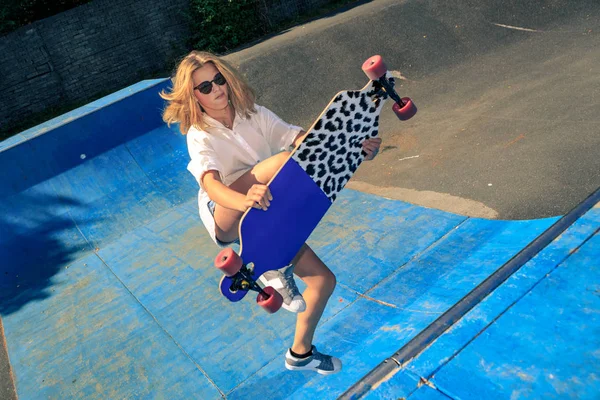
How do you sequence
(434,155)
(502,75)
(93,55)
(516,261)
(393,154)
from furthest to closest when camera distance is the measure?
(93,55)
(502,75)
(393,154)
(434,155)
(516,261)

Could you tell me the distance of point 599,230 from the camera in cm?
334

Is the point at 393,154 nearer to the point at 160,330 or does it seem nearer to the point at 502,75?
the point at 502,75

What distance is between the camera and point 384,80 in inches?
111

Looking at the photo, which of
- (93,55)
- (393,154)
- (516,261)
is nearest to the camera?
(516,261)

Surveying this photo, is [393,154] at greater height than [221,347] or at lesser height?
lesser

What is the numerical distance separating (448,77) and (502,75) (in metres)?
0.87

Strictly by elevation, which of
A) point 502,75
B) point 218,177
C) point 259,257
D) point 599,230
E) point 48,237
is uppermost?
point 218,177

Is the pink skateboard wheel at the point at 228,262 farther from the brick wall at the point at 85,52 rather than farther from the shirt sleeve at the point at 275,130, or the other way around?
the brick wall at the point at 85,52

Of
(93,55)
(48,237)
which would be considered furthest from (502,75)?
(93,55)

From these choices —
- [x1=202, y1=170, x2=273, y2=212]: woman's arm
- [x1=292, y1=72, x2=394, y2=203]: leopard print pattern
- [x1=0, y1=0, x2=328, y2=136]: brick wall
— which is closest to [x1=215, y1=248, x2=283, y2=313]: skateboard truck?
[x1=202, y1=170, x2=273, y2=212]: woman's arm

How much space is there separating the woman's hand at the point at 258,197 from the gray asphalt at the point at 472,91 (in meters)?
2.97

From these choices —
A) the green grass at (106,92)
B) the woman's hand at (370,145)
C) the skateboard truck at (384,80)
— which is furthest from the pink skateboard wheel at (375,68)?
the green grass at (106,92)

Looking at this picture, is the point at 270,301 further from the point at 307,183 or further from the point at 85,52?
the point at 85,52

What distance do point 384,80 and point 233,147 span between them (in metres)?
0.88
